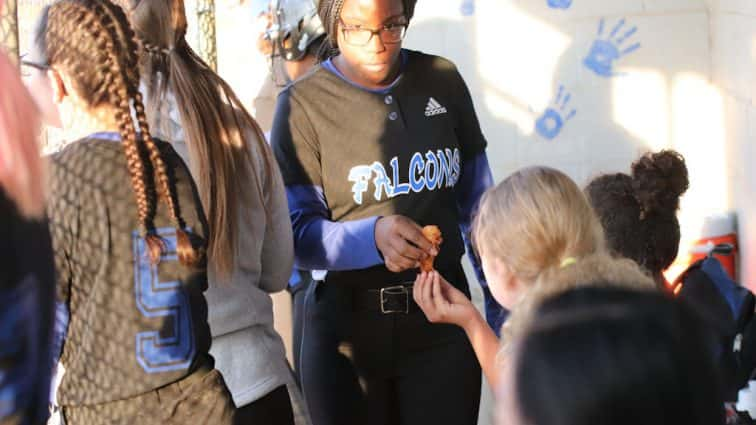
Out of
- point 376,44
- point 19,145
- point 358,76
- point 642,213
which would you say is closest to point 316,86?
point 358,76

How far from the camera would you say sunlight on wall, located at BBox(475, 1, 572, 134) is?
507 centimetres

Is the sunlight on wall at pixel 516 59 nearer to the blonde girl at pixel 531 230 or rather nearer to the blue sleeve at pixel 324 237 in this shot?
the blue sleeve at pixel 324 237

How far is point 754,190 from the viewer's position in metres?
3.97

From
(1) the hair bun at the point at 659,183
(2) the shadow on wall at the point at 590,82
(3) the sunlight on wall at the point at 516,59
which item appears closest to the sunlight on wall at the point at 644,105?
(2) the shadow on wall at the point at 590,82

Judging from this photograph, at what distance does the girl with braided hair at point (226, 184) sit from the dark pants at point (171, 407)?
0.98 feet

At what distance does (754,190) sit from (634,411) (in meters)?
2.81

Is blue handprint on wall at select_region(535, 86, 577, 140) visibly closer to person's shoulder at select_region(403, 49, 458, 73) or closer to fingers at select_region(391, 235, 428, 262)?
person's shoulder at select_region(403, 49, 458, 73)

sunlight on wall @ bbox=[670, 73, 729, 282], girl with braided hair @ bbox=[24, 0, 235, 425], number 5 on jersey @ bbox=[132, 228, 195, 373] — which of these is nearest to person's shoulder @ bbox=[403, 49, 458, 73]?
girl with braided hair @ bbox=[24, 0, 235, 425]

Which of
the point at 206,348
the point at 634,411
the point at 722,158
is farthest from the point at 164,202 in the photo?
the point at 722,158

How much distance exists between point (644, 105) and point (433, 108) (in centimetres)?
216

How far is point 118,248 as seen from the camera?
2.02 metres

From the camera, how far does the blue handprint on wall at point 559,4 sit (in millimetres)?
5008

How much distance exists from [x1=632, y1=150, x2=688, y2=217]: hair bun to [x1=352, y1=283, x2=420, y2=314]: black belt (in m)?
0.68

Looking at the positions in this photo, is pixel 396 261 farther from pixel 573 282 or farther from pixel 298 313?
pixel 298 313
